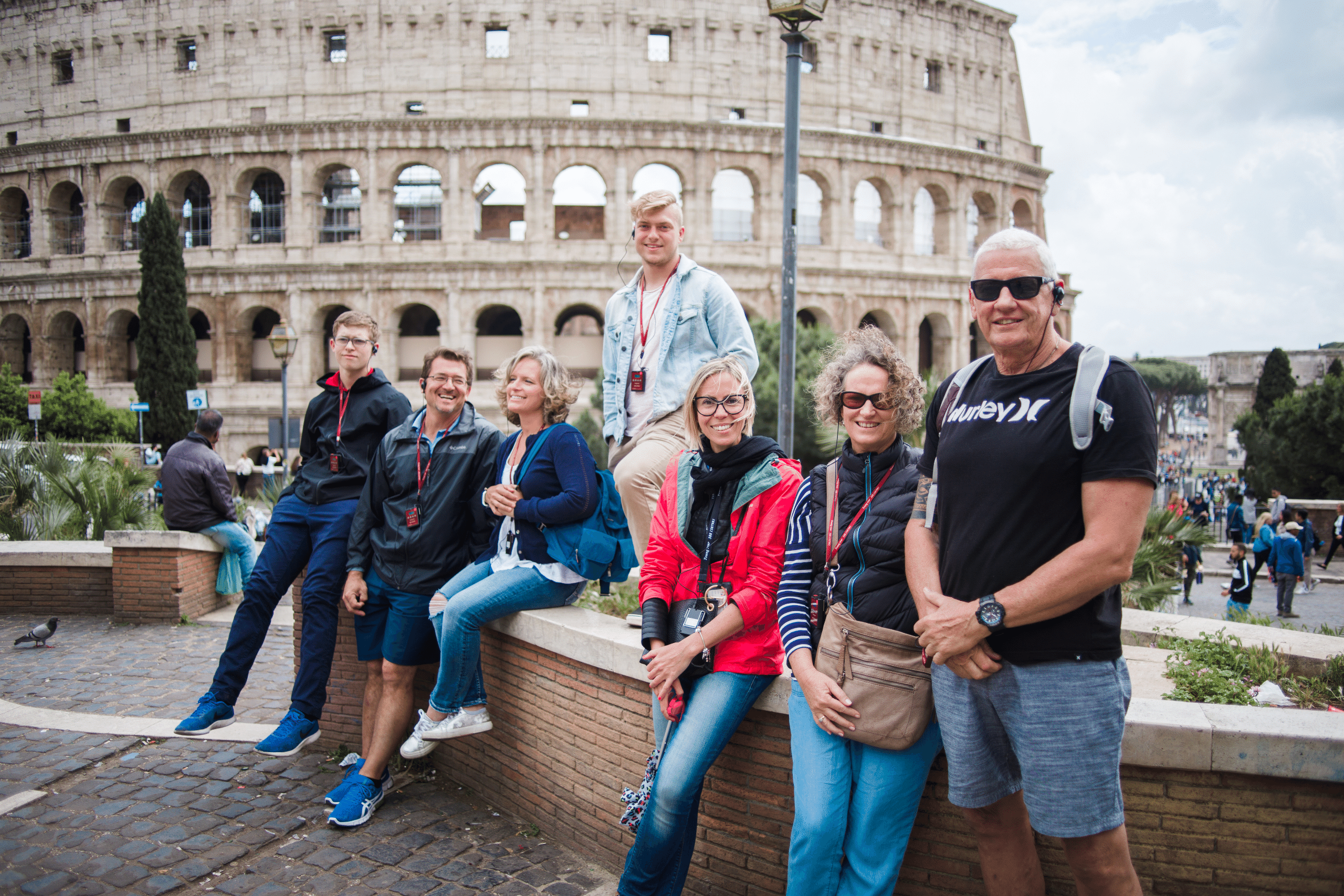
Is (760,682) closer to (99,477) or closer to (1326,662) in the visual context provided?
(1326,662)

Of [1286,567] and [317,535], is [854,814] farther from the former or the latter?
[1286,567]

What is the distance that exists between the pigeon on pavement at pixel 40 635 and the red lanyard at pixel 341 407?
184 inches

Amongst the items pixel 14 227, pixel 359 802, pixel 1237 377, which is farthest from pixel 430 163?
pixel 1237 377

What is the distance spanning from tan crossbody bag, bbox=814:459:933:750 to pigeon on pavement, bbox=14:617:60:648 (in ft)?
25.1

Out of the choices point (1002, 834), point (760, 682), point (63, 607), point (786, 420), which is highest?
point (786, 420)

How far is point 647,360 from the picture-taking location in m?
4.35

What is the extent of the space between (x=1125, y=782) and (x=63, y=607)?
32.8ft

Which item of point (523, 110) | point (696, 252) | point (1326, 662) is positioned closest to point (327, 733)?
point (1326, 662)

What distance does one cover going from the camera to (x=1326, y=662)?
416 cm

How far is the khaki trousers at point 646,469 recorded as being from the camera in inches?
163

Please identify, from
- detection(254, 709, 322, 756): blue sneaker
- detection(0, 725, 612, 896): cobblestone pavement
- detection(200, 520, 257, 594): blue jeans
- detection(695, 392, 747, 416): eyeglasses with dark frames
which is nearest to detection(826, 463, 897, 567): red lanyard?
detection(695, 392, 747, 416): eyeglasses with dark frames

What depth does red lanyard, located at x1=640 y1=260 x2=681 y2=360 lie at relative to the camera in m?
4.30

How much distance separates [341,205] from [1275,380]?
40855 millimetres

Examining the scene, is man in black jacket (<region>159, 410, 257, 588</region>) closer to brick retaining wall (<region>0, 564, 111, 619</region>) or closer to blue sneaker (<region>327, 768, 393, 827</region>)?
brick retaining wall (<region>0, 564, 111, 619</region>)
